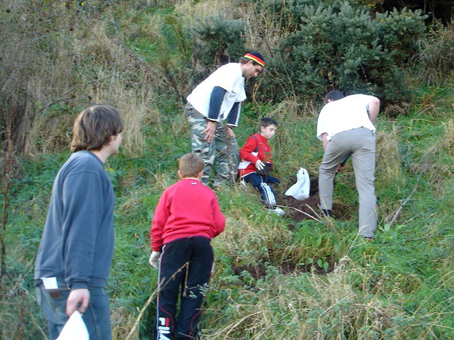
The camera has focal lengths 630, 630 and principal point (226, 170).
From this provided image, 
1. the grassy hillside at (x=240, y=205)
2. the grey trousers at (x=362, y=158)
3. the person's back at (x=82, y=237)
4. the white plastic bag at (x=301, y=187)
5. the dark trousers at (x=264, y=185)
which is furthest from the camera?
the white plastic bag at (x=301, y=187)

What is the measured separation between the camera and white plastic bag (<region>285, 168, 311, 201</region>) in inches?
281

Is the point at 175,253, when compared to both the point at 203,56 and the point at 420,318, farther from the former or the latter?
the point at 203,56

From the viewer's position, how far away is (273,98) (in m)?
9.27

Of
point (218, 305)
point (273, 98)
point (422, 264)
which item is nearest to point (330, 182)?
point (422, 264)

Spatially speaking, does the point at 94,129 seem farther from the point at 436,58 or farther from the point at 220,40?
the point at 436,58

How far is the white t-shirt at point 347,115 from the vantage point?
20.6ft

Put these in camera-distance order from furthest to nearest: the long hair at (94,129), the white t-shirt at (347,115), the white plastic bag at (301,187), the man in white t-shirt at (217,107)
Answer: the white plastic bag at (301,187) → the man in white t-shirt at (217,107) → the white t-shirt at (347,115) → the long hair at (94,129)

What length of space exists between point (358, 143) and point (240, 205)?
1364 millimetres

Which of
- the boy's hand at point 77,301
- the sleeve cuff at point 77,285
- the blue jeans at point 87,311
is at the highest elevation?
the sleeve cuff at point 77,285

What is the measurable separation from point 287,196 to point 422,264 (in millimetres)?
2083

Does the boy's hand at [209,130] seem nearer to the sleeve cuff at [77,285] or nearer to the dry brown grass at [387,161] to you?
the dry brown grass at [387,161]

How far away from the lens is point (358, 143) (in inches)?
244

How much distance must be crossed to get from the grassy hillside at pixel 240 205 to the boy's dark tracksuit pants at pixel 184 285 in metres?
0.19

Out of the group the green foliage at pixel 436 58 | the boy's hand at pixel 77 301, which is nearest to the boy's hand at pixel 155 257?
the boy's hand at pixel 77 301
